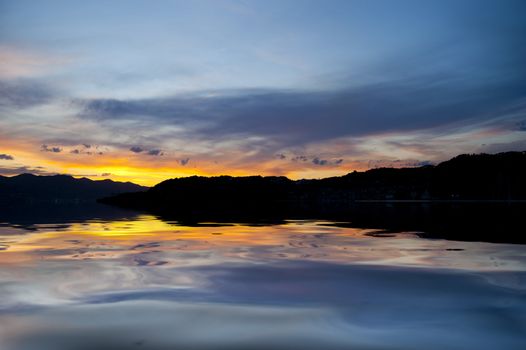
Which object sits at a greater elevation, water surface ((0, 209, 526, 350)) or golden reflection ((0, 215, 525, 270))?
golden reflection ((0, 215, 525, 270))

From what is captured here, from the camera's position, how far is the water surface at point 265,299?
31.7 ft

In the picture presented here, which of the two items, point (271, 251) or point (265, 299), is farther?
point (271, 251)

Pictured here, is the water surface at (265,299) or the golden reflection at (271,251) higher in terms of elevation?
the golden reflection at (271,251)

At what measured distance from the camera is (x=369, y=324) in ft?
35.1

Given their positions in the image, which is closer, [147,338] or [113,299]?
[147,338]

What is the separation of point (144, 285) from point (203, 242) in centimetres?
1375

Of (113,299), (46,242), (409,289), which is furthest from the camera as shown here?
(46,242)

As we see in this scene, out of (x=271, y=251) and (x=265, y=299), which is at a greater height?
(x=271, y=251)

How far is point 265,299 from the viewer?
13195mm

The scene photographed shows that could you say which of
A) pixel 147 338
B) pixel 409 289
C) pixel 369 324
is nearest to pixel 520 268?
pixel 409 289

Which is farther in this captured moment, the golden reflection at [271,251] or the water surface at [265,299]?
the golden reflection at [271,251]

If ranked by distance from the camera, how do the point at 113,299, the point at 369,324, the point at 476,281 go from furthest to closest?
the point at 476,281 → the point at 113,299 → the point at 369,324

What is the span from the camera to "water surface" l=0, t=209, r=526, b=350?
31.7 ft

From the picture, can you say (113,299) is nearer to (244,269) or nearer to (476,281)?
(244,269)
